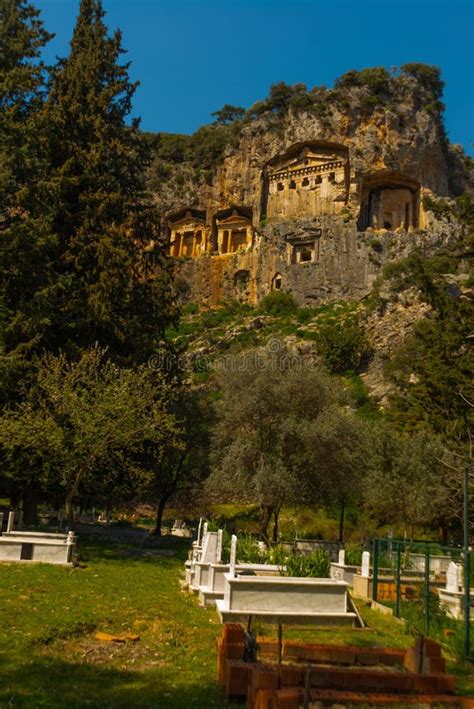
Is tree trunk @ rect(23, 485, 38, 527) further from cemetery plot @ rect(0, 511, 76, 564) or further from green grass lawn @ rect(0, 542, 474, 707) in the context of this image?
green grass lawn @ rect(0, 542, 474, 707)

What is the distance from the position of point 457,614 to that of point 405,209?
193 ft

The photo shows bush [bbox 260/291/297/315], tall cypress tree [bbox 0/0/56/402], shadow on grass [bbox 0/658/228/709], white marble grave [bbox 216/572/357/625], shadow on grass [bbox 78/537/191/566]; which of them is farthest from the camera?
bush [bbox 260/291/297/315]

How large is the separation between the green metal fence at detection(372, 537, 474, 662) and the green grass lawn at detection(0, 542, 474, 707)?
64cm

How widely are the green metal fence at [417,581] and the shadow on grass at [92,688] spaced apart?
4826mm

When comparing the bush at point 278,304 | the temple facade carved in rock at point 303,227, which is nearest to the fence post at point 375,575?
the bush at point 278,304

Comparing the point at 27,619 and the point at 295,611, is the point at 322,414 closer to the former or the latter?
the point at 295,611

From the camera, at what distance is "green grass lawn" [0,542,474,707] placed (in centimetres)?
648

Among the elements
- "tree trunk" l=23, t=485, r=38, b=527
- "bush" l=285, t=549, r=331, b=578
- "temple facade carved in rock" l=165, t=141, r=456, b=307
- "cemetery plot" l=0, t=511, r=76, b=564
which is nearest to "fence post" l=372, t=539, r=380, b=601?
"bush" l=285, t=549, r=331, b=578

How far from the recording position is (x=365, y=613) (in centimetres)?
1273

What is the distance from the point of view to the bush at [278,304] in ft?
200

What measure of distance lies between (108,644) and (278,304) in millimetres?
54071

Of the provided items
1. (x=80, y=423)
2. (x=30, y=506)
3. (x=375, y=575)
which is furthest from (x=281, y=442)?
(x=375, y=575)

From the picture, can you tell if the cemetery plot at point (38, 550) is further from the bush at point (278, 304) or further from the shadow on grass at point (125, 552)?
the bush at point (278, 304)

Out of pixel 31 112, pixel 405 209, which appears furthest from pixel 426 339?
pixel 405 209
